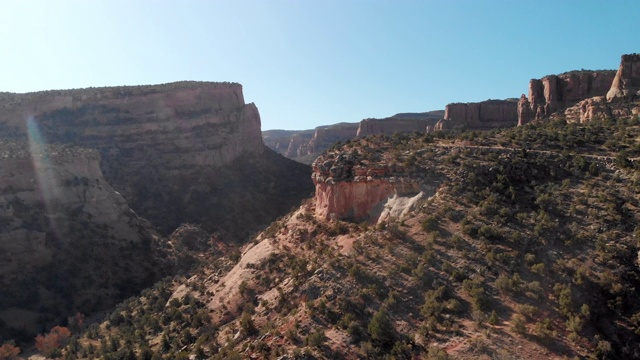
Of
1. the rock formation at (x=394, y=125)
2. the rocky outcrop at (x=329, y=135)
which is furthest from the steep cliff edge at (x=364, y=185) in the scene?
the rocky outcrop at (x=329, y=135)

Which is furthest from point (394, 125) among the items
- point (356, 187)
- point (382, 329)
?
point (382, 329)

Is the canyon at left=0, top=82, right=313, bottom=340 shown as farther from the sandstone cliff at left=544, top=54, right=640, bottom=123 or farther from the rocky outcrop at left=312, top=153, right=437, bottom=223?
the sandstone cliff at left=544, top=54, right=640, bottom=123

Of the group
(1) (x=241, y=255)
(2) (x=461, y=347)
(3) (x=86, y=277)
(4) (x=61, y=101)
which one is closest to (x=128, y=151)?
(4) (x=61, y=101)

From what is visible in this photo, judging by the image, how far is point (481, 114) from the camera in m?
79.0

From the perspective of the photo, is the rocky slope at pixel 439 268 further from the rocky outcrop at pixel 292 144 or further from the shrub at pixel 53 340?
the rocky outcrop at pixel 292 144

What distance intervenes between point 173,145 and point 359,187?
158 ft

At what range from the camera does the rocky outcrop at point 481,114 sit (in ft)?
249

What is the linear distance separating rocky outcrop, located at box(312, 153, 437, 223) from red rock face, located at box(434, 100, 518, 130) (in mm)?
53345

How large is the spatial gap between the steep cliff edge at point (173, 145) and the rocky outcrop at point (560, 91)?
2949 centimetres

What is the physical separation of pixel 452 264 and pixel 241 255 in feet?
45.0

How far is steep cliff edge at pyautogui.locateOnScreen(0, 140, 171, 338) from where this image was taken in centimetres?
3500

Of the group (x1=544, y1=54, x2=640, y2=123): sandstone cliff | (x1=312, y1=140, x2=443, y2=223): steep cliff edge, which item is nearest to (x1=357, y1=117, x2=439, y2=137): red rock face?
(x1=544, y1=54, x2=640, y2=123): sandstone cliff

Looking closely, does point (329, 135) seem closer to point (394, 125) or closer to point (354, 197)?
point (394, 125)

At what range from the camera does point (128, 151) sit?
64.6 meters
